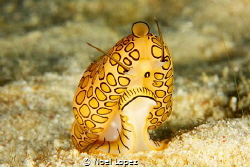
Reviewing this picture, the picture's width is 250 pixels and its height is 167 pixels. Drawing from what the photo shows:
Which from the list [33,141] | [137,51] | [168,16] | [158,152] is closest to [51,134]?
[33,141]

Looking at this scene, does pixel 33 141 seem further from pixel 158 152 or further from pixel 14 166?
pixel 158 152

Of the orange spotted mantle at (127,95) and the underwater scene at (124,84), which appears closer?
the orange spotted mantle at (127,95)

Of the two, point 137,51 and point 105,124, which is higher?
point 137,51

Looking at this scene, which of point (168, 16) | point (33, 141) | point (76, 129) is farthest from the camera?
point (168, 16)

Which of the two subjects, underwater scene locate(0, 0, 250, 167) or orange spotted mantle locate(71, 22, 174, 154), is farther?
underwater scene locate(0, 0, 250, 167)
